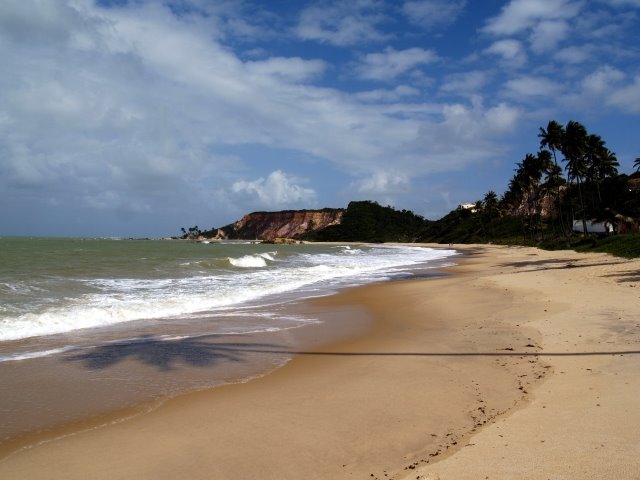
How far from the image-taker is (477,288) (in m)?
19.1

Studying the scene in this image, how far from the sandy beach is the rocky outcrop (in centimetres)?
16545

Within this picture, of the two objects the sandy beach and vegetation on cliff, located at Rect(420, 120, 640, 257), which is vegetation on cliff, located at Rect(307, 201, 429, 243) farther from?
the sandy beach

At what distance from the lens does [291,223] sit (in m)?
188

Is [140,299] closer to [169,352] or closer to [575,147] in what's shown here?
[169,352]

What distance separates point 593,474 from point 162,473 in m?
3.77

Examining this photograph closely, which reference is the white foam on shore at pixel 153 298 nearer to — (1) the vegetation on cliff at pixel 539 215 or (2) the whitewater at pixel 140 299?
(2) the whitewater at pixel 140 299

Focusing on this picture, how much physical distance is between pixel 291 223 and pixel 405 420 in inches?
7196

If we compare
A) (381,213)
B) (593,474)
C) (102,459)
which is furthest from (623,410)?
(381,213)

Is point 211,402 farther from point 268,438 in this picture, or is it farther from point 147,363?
point 147,363

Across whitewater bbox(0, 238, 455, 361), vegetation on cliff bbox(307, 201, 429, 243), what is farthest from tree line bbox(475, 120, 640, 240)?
vegetation on cliff bbox(307, 201, 429, 243)

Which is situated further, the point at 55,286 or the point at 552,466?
the point at 55,286

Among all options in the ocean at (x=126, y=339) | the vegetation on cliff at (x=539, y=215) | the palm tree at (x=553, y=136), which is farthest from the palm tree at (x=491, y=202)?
the ocean at (x=126, y=339)

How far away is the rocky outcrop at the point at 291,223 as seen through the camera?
180625 mm

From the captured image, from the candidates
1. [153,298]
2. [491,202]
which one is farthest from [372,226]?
[153,298]
